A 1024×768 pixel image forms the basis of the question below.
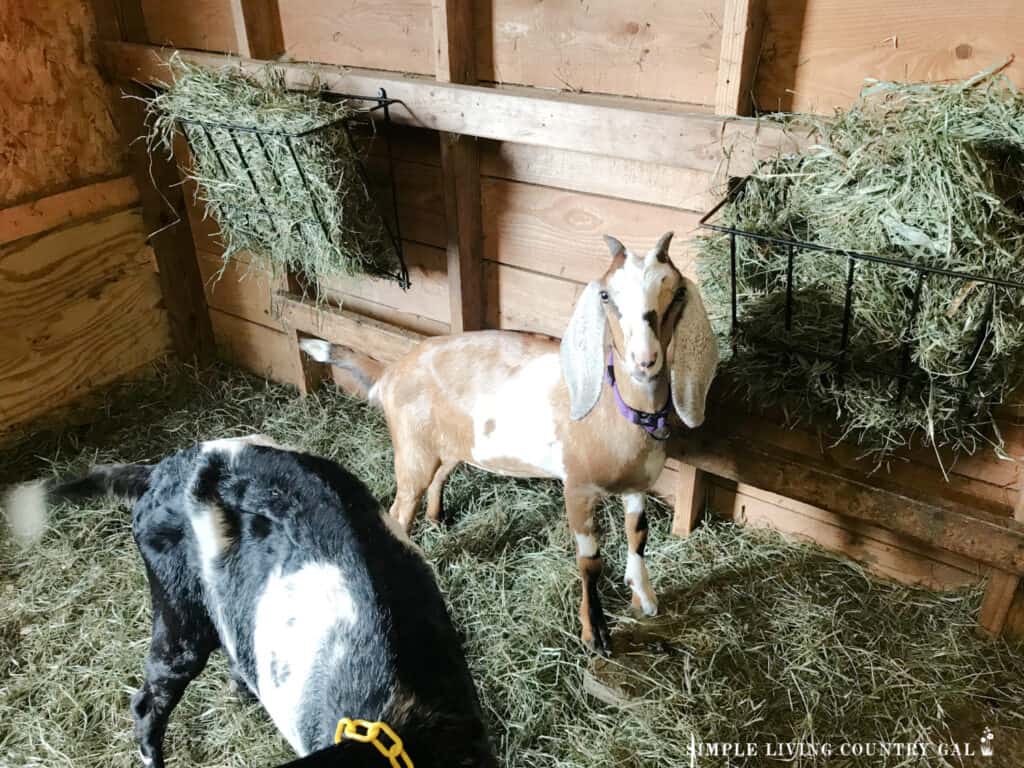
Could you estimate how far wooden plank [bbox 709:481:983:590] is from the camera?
Answer: 9.29ft

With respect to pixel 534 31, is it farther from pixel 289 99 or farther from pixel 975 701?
pixel 975 701

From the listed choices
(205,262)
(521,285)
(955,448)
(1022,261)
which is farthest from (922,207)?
(205,262)

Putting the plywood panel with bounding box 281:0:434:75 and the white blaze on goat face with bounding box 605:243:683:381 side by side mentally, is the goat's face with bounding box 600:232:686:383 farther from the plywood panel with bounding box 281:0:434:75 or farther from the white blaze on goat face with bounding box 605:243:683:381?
the plywood panel with bounding box 281:0:434:75

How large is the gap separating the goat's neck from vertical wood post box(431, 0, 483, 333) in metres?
1.12

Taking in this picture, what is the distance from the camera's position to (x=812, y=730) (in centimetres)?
239

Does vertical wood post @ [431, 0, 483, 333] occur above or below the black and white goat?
above

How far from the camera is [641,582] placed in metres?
2.80

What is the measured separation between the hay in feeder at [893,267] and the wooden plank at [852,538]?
1.73ft

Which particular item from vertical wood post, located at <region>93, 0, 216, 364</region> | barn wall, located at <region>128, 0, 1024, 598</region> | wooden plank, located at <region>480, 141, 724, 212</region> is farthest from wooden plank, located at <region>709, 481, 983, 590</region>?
vertical wood post, located at <region>93, 0, 216, 364</region>

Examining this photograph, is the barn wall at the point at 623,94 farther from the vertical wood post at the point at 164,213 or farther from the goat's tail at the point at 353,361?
the goat's tail at the point at 353,361

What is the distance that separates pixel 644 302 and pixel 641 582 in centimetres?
120

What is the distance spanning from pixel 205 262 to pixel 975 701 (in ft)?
13.5

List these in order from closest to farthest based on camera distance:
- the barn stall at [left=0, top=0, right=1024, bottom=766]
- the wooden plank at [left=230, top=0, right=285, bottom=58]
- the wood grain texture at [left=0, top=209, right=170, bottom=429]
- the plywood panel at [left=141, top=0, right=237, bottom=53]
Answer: the barn stall at [left=0, top=0, right=1024, bottom=766] → the wooden plank at [left=230, top=0, right=285, bottom=58] → the plywood panel at [left=141, top=0, right=237, bottom=53] → the wood grain texture at [left=0, top=209, right=170, bottom=429]

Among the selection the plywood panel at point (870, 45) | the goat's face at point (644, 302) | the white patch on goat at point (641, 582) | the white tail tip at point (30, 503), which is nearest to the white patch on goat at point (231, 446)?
the white tail tip at point (30, 503)
